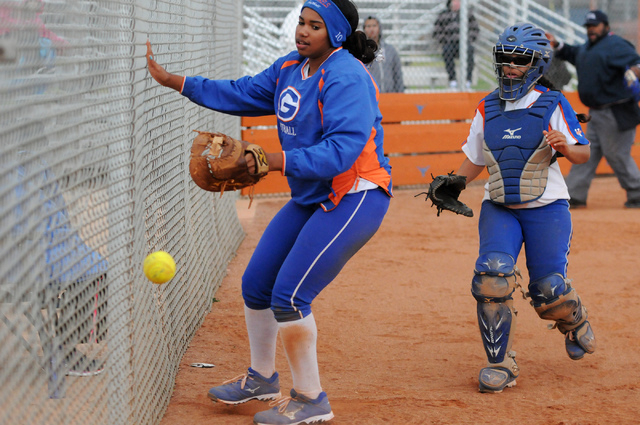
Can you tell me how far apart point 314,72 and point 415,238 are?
17.8 feet

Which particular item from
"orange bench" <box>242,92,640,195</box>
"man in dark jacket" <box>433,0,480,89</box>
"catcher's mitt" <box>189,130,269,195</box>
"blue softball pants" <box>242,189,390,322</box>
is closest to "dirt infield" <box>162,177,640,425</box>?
"blue softball pants" <box>242,189,390,322</box>

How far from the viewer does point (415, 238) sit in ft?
29.2

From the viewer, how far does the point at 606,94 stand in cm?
1007

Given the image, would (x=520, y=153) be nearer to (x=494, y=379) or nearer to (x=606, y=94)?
(x=494, y=379)

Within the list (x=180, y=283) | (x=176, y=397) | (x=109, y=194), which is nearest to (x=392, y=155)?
(x=180, y=283)

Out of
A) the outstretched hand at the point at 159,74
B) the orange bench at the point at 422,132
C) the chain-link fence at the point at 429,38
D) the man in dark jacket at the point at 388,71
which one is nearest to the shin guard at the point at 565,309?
the outstretched hand at the point at 159,74

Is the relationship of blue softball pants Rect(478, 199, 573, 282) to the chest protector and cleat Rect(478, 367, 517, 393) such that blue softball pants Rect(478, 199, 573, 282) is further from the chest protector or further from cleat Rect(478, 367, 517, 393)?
cleat Rect(478, 367, 517, 393)

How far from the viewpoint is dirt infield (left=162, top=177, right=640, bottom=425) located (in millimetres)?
3975

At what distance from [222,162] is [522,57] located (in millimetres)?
2079

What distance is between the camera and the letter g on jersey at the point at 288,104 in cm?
363

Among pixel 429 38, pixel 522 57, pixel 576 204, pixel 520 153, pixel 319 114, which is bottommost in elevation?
pixel 576 204

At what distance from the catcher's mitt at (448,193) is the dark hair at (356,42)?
94cm

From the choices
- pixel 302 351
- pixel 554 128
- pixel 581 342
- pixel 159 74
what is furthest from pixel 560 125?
pixel 159 74

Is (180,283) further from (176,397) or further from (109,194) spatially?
(109,194)
